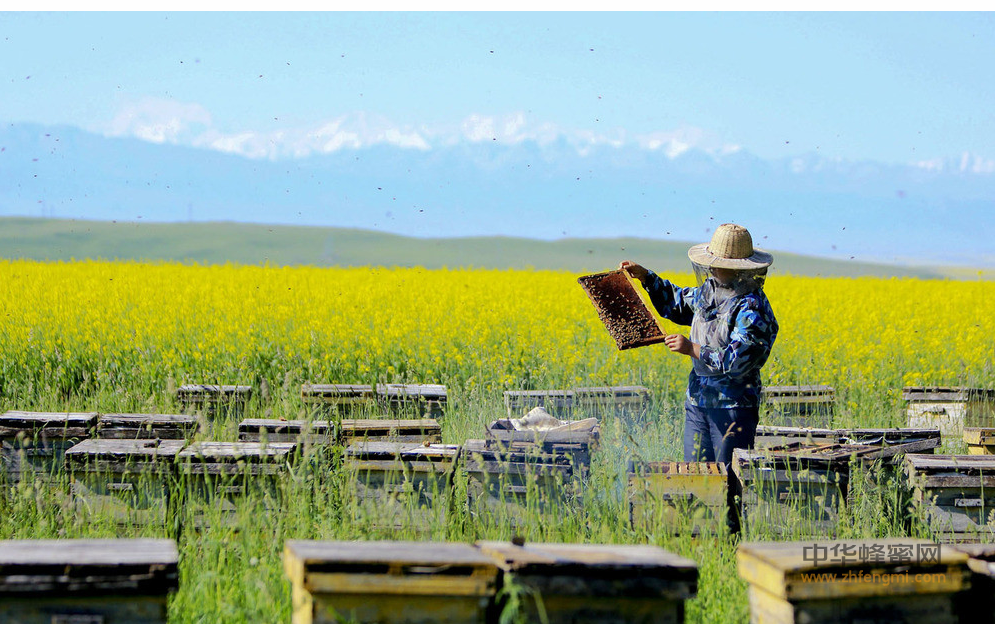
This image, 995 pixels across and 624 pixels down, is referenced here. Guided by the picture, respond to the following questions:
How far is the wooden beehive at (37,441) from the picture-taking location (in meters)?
4.93

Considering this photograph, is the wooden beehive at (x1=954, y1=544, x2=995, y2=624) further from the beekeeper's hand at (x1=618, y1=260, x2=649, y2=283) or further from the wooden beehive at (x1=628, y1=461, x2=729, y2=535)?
the beekeeper's hand at (x1=618, y1=260, x2=649, y2=283)

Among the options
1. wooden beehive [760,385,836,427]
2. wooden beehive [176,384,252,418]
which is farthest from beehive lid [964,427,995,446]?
wooden beehive [176,384,252,418]

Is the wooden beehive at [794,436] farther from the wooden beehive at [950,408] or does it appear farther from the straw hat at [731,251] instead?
the wooden beehive at [950,408]

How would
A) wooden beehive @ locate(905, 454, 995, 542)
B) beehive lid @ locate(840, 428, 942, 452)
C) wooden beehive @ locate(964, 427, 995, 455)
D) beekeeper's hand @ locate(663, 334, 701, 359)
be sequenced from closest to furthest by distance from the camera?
wooden beehive @ locate(905, 454, 995, 542)
beekeeper's hand @ locate(663, 334, 701, 359)
beehive lid @ locate(840, 428, 942, 452)
wooden beehive @ locate(964, 427, 995, 455)

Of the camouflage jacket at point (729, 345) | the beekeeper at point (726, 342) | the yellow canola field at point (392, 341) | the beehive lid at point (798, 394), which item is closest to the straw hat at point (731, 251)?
the beekeeper at point (726, 342)

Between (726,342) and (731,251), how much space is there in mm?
482

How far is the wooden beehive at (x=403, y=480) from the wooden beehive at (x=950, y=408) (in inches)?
182

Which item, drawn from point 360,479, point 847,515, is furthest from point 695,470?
point 360,479

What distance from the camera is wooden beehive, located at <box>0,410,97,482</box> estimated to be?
4933 mm

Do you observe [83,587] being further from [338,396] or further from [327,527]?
[338,396]

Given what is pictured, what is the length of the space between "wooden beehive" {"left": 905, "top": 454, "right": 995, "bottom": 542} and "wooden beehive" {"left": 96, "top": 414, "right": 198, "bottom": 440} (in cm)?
406

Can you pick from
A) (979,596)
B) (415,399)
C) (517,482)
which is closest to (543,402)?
(415,399)

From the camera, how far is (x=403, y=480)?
4.43 metres

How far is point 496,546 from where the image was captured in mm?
2879
